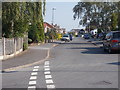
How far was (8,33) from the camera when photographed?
2333 centimetres

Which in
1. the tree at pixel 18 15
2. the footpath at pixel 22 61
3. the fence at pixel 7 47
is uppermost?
the tree at pixel 18 15

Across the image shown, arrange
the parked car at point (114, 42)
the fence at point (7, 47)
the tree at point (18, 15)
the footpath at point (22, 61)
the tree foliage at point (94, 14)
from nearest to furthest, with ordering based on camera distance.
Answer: the footpath at point (22, 61), the fence at point (7, 47), the tree at point (18, 15), the parked car at point (114, 42), the tree foliage at point (94, 14)

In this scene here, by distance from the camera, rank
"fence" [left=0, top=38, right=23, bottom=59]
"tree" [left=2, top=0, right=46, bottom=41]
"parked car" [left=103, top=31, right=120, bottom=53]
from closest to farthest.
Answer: "fence" [left=0, top=38, right=23, bottom=59] → "tree" [left=2, top=0, right=46, bottom=41] → "parked car" [left=103, top=31, right=120, bottom=53]

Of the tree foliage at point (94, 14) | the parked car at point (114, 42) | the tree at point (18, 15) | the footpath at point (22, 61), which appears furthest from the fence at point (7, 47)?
the tree foliage at point (94, 14)

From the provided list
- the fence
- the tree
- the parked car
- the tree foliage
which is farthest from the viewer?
the tree foliage

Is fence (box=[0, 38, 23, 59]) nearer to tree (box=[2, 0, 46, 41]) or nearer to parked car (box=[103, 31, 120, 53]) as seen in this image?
tree (box=[2, 0, 46, 41])

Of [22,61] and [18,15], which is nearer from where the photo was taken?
[22,61]

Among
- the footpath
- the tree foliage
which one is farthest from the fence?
the tree foliage

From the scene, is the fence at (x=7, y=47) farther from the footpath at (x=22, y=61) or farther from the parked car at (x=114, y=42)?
the parked car at (x=114, y=42)

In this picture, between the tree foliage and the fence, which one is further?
the tree foliage

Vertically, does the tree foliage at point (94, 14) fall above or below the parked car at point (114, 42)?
above

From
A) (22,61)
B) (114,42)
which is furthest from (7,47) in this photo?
(114,42)

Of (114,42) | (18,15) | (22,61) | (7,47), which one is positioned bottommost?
(22,61)

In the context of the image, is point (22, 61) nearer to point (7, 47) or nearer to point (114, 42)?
point (7, 47)
